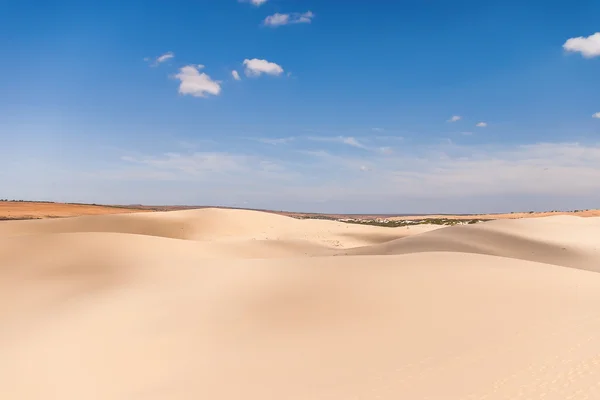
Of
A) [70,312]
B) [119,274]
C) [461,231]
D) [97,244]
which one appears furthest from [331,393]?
[461,231]

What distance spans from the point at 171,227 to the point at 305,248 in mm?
13401

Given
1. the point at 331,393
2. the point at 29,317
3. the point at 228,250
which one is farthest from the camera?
the point at 228,250

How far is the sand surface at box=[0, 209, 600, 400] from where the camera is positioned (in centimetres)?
530

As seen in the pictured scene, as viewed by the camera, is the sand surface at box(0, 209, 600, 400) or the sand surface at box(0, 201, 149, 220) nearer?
the sand surface at box(0, 209, 600, 400)

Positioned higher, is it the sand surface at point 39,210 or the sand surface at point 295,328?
the sand surface at point 39,210

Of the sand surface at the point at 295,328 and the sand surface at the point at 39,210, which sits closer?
the sand surface at the point at 295,328

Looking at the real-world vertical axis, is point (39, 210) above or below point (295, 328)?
above

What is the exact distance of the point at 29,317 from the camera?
8609 millimetres

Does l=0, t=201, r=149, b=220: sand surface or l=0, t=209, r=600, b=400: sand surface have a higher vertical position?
l=0, t=201, r=149, b=220: sand surface

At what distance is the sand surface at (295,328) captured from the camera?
5.30 meters

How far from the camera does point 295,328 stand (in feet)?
23.3

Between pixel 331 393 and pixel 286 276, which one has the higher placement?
pixel 286 276

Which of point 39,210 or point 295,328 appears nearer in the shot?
point 295,328

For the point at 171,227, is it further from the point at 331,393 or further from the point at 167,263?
the point at 331,393
